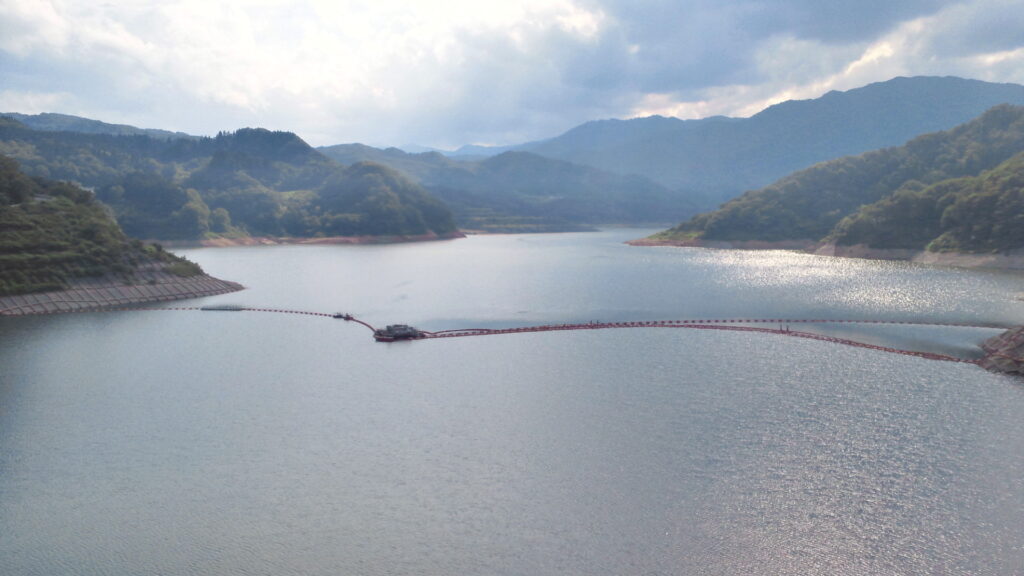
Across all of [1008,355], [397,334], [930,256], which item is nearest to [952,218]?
[930,256]

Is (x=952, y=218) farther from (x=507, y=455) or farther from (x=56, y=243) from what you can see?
(x=56, y=243)

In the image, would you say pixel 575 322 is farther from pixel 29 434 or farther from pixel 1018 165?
pixel 1018 165

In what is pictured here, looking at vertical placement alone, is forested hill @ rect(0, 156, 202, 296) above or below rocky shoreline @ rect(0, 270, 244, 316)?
above

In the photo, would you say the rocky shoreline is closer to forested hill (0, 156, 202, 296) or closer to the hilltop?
the hilltop

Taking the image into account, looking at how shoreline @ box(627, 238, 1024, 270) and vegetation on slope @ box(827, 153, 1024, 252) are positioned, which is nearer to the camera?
shoreline @ box(627, 238, 1024, 270)

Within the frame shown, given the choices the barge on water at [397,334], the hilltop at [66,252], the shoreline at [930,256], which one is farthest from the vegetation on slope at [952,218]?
the hilltop at [66,252]

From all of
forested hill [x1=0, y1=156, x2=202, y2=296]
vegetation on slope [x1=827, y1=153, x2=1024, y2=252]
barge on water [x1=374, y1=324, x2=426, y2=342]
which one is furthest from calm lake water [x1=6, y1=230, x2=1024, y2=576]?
vegetation on slope [x1=827, y1=153, x2=1024, y2=252]

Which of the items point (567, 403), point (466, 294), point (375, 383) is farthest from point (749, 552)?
point (466, 294)
